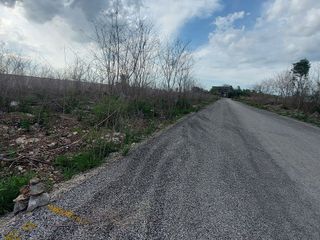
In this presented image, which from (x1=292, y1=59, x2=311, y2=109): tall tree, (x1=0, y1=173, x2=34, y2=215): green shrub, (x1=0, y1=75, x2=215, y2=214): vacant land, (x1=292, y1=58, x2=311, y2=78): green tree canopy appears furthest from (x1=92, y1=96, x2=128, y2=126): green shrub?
(x1=292, y1=58, x2=311, y2=78): green tree canopy

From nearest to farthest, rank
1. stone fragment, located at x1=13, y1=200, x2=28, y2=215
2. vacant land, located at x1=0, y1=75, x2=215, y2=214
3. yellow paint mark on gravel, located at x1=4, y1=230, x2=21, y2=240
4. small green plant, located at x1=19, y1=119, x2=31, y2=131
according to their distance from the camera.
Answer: yellow paint mark on gravel, located at x1=4, y1=230, x2=21, y2=240 < stone fragment, located at x1=13, y1=200, x2=28, y2=215 < vacant land, located at x1=0, y1=75, x2=215, y2=214 < small green plant, located at x1=19, y1=119, x2=31, y2=131

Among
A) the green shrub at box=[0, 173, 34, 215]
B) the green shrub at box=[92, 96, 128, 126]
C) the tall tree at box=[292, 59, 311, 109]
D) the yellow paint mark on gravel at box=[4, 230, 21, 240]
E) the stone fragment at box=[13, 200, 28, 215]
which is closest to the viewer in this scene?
the yellow paint mark on gravel at box=[4, 230, 21, 240]

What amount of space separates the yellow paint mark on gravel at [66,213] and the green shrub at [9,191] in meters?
0.49

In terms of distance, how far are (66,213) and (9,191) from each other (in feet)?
2.90

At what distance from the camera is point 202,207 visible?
283 centimetres

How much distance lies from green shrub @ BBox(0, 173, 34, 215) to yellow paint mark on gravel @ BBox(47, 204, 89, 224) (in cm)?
49

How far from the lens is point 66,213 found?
8.12 ft

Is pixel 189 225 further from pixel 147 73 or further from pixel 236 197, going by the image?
pixel 147 73

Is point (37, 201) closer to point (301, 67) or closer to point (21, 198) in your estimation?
point (21, 198)

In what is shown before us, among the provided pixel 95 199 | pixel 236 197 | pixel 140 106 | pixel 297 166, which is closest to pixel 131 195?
pixel 95 199

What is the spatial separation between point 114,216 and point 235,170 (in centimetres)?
259

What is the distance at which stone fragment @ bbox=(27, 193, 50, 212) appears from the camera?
8.27 ft

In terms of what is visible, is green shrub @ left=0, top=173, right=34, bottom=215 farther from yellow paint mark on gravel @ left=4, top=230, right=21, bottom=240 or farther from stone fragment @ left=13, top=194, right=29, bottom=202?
yellow paint mark on gravel @ left=4, top=230, right=21, bottom=240

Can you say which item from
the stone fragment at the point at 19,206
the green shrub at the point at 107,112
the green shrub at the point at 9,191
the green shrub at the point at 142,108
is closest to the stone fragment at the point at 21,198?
the stone fragment at the point at 19,206
